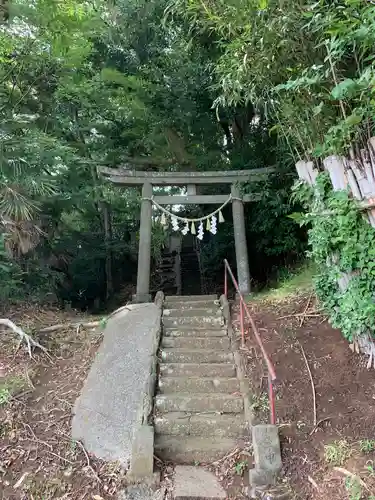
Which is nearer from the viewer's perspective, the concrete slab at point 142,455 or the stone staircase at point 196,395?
the concrete slab at point 142,455

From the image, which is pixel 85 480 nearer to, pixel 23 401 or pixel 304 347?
pixel 23 401

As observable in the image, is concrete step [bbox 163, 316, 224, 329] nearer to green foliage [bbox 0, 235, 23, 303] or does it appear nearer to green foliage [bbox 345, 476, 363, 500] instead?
green foliage [bbox 0, 235, 23, 303]

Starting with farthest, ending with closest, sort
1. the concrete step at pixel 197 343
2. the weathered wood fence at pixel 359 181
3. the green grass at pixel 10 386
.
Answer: the concrete step at pixel 197 343
the green grass at pixel 10 386
the weathered wood fence at pixel 359 181

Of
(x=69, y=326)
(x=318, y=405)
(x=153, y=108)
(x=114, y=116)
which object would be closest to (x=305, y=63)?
(x=318, y=405)

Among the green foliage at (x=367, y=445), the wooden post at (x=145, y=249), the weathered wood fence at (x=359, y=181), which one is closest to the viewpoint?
the green foliage at (x=367, y=445)

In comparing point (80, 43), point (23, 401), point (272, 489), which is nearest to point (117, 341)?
point (23, 401)

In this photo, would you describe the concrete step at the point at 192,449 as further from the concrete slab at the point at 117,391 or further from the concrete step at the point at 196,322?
the concrete step at the point at 196,322

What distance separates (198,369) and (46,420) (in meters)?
1.84

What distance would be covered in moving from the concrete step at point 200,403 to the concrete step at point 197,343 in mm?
1069

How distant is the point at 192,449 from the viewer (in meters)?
3.81

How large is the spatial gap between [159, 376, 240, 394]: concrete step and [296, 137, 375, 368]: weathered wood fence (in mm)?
1544

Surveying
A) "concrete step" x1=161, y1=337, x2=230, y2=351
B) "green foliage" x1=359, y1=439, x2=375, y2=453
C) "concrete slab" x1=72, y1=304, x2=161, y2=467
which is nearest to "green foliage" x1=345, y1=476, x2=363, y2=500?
"green foliage" x1=359, y1=439, x2=375, y2=453

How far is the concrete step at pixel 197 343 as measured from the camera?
210 inches

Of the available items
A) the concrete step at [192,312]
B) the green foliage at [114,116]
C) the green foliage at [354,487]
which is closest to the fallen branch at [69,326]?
the green foliage at [114,116]
